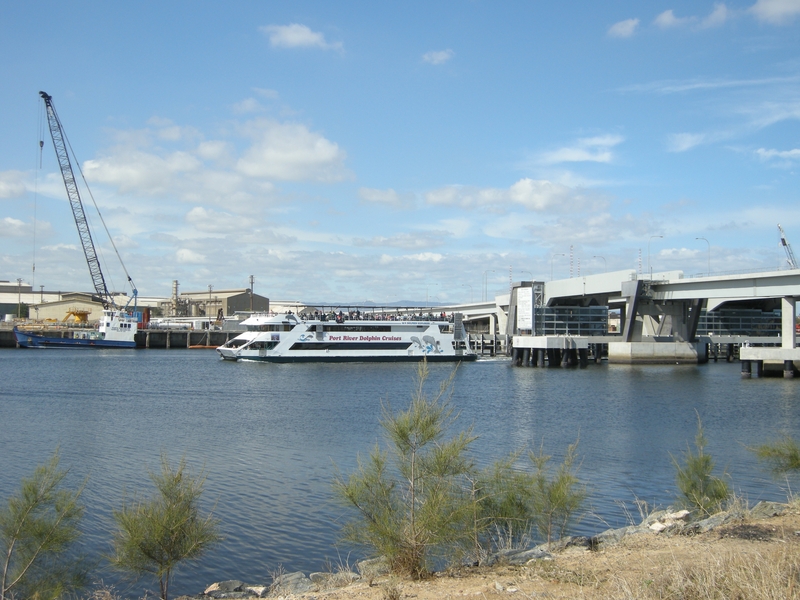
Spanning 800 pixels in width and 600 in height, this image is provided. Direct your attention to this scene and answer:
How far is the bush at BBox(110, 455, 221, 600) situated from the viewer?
862 centimetres

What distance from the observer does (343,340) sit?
59.2 metres

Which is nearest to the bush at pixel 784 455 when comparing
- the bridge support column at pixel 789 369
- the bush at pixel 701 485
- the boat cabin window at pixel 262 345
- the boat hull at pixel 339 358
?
the bush at pixel 701 485

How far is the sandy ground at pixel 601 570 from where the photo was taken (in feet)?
24.0

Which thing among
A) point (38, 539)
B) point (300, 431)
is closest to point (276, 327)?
point (300, 431)

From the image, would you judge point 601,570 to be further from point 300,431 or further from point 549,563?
point 300,431

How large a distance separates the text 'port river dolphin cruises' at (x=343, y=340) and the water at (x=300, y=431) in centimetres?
451

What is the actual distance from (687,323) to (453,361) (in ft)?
69.3

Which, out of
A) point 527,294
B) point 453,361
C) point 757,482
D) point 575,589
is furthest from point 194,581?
point 527,294

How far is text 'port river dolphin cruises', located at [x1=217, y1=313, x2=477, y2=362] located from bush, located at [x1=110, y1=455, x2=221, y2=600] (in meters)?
47.8

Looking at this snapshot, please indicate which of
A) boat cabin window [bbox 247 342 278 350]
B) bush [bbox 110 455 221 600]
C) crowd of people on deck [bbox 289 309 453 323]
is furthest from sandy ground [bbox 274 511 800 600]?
crowd of people on deck [bbox 289 309 453 323]

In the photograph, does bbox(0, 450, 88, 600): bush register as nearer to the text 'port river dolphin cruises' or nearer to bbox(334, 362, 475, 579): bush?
bbox(334, 362, 475, 579): bush

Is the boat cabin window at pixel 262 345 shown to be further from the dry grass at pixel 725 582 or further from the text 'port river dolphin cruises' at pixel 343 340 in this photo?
the dry grass at pixel 725 582

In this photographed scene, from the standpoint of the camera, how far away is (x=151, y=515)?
8680 millimetres

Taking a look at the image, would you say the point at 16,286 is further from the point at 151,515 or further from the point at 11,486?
the point at 151,515
